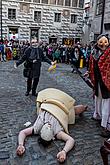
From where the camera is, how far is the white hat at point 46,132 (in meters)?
4.48

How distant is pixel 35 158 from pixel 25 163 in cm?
22

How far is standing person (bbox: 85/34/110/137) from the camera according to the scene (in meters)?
5.23

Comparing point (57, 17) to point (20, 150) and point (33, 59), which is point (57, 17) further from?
point (20, 150)

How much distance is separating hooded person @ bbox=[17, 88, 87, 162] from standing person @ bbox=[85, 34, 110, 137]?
0.64 meters

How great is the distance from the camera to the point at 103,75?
5.30 meters

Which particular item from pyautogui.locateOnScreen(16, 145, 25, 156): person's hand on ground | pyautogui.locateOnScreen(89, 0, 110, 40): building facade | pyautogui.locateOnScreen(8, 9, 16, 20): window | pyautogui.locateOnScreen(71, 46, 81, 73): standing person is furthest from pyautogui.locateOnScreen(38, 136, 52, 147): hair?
pyautogui.locateOnScreen(8, 9, 16, 20): window

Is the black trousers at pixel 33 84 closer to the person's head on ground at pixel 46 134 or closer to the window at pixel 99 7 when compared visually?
the person's head on ground at pixel 46 134

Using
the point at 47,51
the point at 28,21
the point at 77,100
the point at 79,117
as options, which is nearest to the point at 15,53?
the point at 47,51

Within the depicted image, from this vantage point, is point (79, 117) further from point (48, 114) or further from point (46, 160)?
point (46, 160)

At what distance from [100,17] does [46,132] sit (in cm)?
1507

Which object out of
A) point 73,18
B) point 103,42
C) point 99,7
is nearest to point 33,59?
point 103,42

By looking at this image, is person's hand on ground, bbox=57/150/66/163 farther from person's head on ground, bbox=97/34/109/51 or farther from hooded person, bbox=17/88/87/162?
person's head on ground, bbox=97/34/109/51

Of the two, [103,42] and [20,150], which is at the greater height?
[103,42]

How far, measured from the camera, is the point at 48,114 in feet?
15.6
